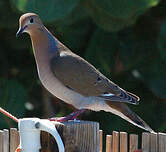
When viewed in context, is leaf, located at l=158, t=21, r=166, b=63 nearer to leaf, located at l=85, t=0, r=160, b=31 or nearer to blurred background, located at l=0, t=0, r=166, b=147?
blurred background, located at l=0, t=0, r=166, b=147

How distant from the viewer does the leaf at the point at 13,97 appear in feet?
18.3

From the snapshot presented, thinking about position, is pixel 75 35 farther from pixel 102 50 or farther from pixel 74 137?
pixel 74 137

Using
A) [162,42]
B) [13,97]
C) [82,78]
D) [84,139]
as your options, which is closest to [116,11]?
[162,42]

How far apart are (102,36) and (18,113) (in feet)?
4.01

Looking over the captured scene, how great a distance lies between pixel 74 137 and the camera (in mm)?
2654

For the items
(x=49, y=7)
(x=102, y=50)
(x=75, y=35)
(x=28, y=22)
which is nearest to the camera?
(x=28, y=22)

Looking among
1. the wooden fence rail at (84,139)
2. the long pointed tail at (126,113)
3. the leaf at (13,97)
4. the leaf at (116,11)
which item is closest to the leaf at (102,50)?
the leaf at (116,11)

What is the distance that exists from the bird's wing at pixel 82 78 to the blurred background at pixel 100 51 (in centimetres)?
155

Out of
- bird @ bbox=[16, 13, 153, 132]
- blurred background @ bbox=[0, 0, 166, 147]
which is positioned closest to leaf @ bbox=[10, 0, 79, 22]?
blurred background @ bbox=[0, 0, 166, 147]

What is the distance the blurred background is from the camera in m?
5.40

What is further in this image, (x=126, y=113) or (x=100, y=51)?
(x=100, y=51)

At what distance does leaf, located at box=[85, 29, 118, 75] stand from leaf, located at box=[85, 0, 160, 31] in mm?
353

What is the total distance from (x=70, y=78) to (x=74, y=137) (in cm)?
99

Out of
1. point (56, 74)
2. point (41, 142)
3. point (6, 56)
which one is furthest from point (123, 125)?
point (41, 142)
